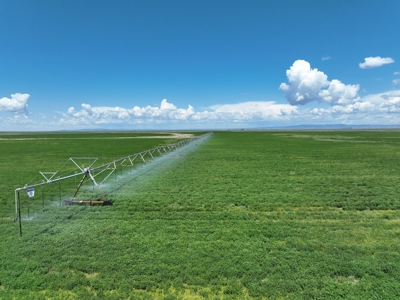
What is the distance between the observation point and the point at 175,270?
6.70 metres

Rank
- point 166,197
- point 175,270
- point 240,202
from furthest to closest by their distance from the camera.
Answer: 1. point 166,197
2. point 240,202
3. point 175,270

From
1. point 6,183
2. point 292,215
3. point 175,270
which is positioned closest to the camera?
point 175,270

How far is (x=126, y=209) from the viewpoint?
11414 mm

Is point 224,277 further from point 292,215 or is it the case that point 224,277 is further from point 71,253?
point 292,215

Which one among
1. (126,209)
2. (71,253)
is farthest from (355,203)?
(71,253)

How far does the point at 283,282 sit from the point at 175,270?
2723 mm

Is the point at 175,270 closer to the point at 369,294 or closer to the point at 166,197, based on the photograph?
the point at 369,294

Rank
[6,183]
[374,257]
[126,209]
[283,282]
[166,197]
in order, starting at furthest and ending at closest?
[6,183] < [166,197] < [126,209] < [374,257] < [283,282]

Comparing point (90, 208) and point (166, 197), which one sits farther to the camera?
point (166, 197)

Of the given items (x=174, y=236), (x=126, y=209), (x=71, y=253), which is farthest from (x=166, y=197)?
(x=71, y=253)

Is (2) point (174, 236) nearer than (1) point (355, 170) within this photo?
Yes

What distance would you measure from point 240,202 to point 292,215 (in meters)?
2.59

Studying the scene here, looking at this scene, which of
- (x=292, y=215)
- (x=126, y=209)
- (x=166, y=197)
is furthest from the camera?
(x=166, y=197)

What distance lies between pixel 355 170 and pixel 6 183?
25605mm
